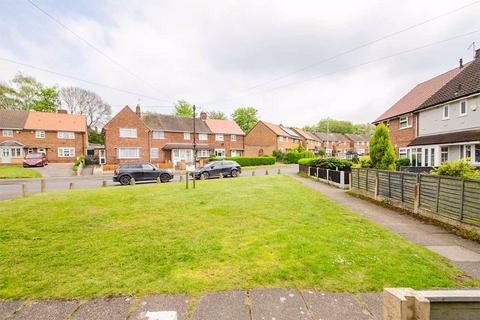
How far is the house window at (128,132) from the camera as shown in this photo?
3700 centimetres

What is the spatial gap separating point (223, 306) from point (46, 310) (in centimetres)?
231

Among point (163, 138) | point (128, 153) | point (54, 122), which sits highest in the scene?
point (54, 122)

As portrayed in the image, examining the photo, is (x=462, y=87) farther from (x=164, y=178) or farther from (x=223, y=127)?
(x=223, y=127)

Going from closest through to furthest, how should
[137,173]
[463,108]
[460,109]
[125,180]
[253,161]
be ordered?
[463,108] < [460,109] < [125,180] < [137,173] < [253,161]

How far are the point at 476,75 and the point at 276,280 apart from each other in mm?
22771

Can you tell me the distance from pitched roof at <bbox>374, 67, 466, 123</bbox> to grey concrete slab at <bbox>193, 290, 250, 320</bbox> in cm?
2622

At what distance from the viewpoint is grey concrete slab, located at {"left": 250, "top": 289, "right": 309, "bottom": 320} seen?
3125mm

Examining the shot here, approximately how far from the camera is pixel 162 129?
40.7m

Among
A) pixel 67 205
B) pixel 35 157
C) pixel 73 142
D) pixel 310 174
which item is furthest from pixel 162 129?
pixel 67 205

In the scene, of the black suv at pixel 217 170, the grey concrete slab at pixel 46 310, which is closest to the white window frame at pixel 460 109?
the black suv at pixel 217 170

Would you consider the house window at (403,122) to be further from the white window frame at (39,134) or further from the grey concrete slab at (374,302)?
the white window frame at (39,134)

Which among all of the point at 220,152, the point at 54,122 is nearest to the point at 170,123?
the point at 220,152

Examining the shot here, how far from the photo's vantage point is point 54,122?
39844 millimetres

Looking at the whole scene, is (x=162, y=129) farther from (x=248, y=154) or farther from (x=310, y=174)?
(x=310, y=174)
